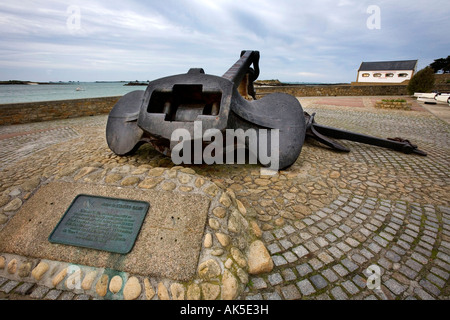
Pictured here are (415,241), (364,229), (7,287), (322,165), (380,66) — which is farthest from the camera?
(380,66)

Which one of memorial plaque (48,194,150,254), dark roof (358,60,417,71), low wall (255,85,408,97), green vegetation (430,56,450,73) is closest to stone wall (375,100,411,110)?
low wall (255,85,408,97)

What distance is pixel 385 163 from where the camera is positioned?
144 inches

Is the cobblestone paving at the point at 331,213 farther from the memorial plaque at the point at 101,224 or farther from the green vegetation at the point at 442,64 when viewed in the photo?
the green vegetation at the point at 442,64

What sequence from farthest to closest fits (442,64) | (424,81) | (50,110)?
(442,64)
(424,81)
(50,110)

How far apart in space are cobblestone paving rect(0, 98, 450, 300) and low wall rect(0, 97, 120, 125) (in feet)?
11.8

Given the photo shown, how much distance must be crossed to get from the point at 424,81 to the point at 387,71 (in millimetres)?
23981

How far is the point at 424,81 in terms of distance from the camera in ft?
49.1

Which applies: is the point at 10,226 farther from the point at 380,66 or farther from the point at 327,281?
the point at 380,66

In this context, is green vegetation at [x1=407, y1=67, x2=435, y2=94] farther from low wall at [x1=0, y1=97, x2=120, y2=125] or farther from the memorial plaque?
the memorial plaque

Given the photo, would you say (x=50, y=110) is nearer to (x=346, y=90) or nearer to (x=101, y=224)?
(x=101, y=224)

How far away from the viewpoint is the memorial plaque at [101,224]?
1.64 meters

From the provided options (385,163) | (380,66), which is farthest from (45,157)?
(380,66)

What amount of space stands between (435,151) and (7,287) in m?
6.32

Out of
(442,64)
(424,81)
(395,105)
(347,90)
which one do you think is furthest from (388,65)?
(395,105)
